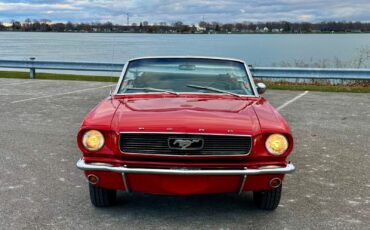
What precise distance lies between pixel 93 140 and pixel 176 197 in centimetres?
123

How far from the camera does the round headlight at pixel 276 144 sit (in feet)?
13.0

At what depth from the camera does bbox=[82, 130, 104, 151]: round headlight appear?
3.98 m

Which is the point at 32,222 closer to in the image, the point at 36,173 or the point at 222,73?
the point at 36,173

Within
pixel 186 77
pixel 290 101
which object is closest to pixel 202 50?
pixel 290 101

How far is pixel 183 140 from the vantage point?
12.7 feet

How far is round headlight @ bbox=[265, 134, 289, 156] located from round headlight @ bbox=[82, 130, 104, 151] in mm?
1425

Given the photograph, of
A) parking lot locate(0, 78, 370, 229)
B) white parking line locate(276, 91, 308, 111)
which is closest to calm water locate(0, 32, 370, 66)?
white parking line locate(276, 91, 308, 111)

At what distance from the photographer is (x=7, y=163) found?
19.6 ft

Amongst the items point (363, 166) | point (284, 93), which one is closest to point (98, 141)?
point (363, 166)

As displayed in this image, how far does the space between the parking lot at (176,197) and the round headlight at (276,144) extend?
674mm

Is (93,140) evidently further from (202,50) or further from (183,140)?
(202,50)

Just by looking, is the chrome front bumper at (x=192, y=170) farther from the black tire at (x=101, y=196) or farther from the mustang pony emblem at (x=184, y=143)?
the black tire at (x=101, y=196)

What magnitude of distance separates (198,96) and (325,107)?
6.73 metres

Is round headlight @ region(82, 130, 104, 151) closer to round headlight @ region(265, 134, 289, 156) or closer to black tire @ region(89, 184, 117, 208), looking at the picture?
black tire @ region(89, 184, 117, 208)
